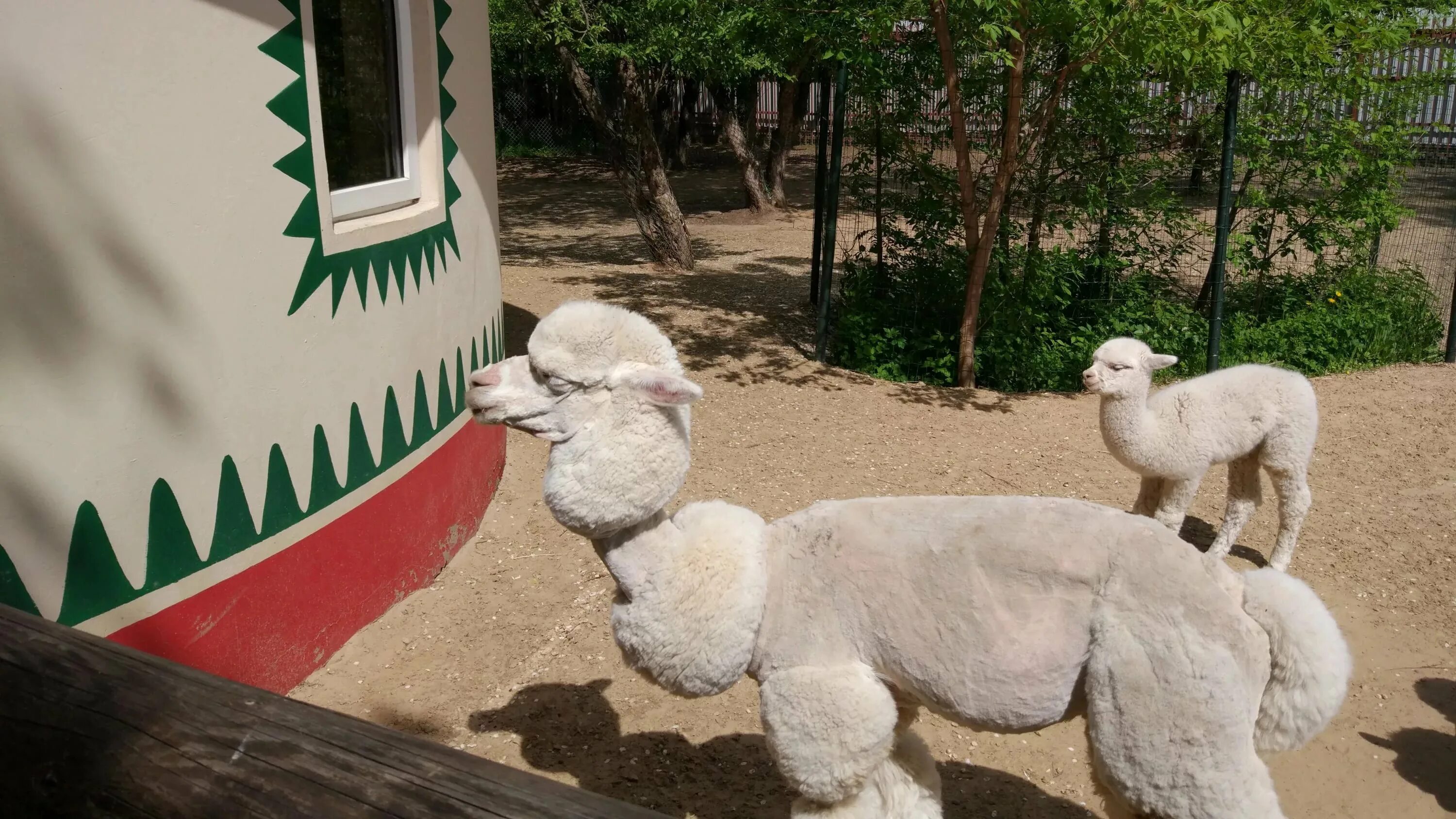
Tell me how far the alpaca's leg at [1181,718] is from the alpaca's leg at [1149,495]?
3086 mm

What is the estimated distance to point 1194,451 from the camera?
15.6ft

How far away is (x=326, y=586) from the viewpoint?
12.8 ft

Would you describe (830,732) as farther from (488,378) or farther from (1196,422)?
(1196,422)

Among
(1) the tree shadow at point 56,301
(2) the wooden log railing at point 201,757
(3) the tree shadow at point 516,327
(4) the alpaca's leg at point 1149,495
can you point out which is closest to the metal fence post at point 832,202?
(3) the tree shadow at point 516,327

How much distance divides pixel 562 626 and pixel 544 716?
66 centimetres

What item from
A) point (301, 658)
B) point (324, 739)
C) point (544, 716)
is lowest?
point (544, 716)

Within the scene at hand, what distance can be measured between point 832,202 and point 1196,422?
4.34 metres

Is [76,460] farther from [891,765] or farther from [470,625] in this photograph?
→ [891,765]

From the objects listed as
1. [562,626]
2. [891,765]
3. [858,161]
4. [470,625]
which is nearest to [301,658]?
[470,625]

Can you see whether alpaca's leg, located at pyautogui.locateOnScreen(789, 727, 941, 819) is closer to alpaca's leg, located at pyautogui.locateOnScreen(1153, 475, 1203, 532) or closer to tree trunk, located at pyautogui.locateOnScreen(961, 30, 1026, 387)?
alpaca's leg, located at pyautogui.locateOnScreen(1153, 475, 1203, 532)

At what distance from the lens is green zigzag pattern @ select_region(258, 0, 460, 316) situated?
3520 millimetres

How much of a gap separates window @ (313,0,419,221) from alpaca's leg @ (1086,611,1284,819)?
323 centimetres

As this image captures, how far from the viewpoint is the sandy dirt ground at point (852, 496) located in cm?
357

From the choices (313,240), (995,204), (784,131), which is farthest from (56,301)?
(784,131)
